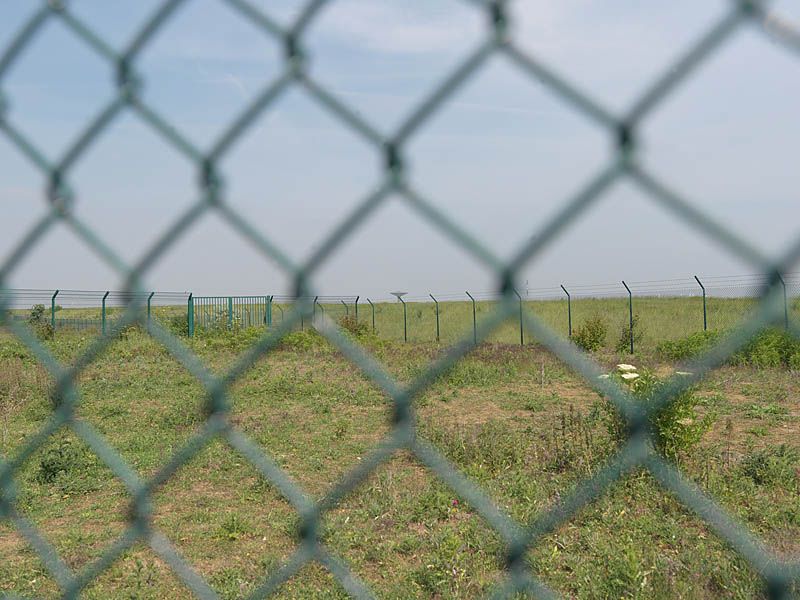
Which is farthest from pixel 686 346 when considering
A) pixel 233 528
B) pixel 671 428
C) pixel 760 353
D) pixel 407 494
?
pixel 233 528

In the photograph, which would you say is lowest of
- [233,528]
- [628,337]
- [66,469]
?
[233,528]

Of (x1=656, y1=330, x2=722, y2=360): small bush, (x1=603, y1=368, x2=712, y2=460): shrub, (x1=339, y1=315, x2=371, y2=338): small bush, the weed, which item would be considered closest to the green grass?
the weed

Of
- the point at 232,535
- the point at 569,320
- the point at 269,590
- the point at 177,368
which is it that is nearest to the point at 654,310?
the point at 569,320

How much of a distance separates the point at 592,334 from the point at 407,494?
857 centimetres

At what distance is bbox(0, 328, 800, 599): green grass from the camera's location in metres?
3.02

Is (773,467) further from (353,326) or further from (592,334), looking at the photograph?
(353,326)

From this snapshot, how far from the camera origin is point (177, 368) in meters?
9.45

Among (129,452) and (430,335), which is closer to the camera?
(129,452)

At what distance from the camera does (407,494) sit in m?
4.14

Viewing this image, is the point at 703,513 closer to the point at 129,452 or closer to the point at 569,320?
the point at 129,452

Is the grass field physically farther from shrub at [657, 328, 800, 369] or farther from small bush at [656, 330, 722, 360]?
shrub at [657, 328, 800, 369]

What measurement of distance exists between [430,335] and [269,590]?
608 inches

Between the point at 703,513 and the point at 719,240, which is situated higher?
the point at 719,240

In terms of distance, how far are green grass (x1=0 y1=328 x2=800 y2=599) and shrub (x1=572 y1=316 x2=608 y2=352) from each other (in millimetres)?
4067
